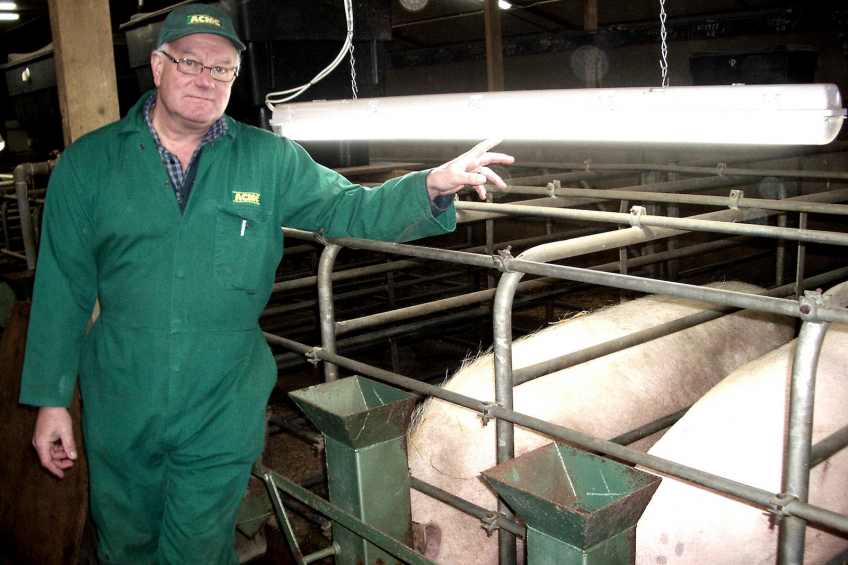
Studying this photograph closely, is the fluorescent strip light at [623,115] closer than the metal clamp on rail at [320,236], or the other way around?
the fluorescent strip light at [623,115]

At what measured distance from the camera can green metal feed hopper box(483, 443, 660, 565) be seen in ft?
4.94

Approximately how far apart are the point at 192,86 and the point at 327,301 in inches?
32.8

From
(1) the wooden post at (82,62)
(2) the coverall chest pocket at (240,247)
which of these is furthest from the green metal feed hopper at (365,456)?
(1) the wooden post at (82,62)

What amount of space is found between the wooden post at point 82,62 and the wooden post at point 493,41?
233 inches

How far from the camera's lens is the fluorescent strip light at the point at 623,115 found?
1.44 metres

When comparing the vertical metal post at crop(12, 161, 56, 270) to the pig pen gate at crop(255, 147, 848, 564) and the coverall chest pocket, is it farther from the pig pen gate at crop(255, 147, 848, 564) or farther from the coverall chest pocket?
the coverall chest pocket

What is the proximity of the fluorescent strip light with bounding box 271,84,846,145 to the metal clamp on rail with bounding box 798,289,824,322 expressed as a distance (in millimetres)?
299

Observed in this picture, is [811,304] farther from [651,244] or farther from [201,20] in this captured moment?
[651,244]

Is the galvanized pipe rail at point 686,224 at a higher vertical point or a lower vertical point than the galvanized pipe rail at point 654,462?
higher

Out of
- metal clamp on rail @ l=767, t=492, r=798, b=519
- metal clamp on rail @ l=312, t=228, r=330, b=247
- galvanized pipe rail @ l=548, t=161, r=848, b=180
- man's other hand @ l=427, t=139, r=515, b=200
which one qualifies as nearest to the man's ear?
metal clamp on rail @ l=312, t=228, r=330, b=247

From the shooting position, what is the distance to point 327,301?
8.26 feet

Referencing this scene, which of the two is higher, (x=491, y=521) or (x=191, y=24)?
(x=191, y=24)

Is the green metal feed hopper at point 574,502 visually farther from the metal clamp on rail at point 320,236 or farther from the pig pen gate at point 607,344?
the metal clamp on rail at point 320,236

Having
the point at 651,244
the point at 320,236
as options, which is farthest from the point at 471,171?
the point at 651,244
